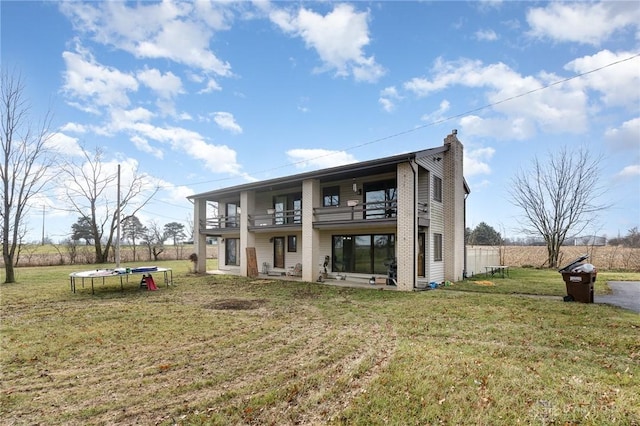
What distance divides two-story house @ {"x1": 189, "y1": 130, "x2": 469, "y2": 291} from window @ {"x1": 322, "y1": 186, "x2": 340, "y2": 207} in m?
0.04

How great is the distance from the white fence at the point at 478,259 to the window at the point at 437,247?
155 inches

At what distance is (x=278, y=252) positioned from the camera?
20016 mm

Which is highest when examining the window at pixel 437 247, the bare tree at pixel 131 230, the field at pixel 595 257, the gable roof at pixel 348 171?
the gable roof at pixel 348 171

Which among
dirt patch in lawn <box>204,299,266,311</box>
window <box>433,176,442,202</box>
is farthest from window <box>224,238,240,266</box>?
window <box>433,176,442,202</box>

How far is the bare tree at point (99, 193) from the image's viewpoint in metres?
32.1

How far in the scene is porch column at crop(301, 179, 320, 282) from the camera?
15836 mm

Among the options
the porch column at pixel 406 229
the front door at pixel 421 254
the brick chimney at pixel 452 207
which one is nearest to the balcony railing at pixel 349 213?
the porch column at pixel 406 229

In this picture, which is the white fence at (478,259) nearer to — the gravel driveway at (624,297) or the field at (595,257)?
the field at (595,257)

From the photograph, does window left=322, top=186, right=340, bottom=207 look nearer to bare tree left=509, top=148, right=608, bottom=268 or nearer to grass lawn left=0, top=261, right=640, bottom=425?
grass lawn left=0, top=261, right=640, bottom=425

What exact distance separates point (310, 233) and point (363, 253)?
111 inches

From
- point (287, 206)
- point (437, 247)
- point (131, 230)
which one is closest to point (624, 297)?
point (437, 247)

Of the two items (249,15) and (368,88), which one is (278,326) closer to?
(249,15)

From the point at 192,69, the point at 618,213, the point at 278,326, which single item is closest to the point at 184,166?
the point at 192,69

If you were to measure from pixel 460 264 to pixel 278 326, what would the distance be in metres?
12.2
